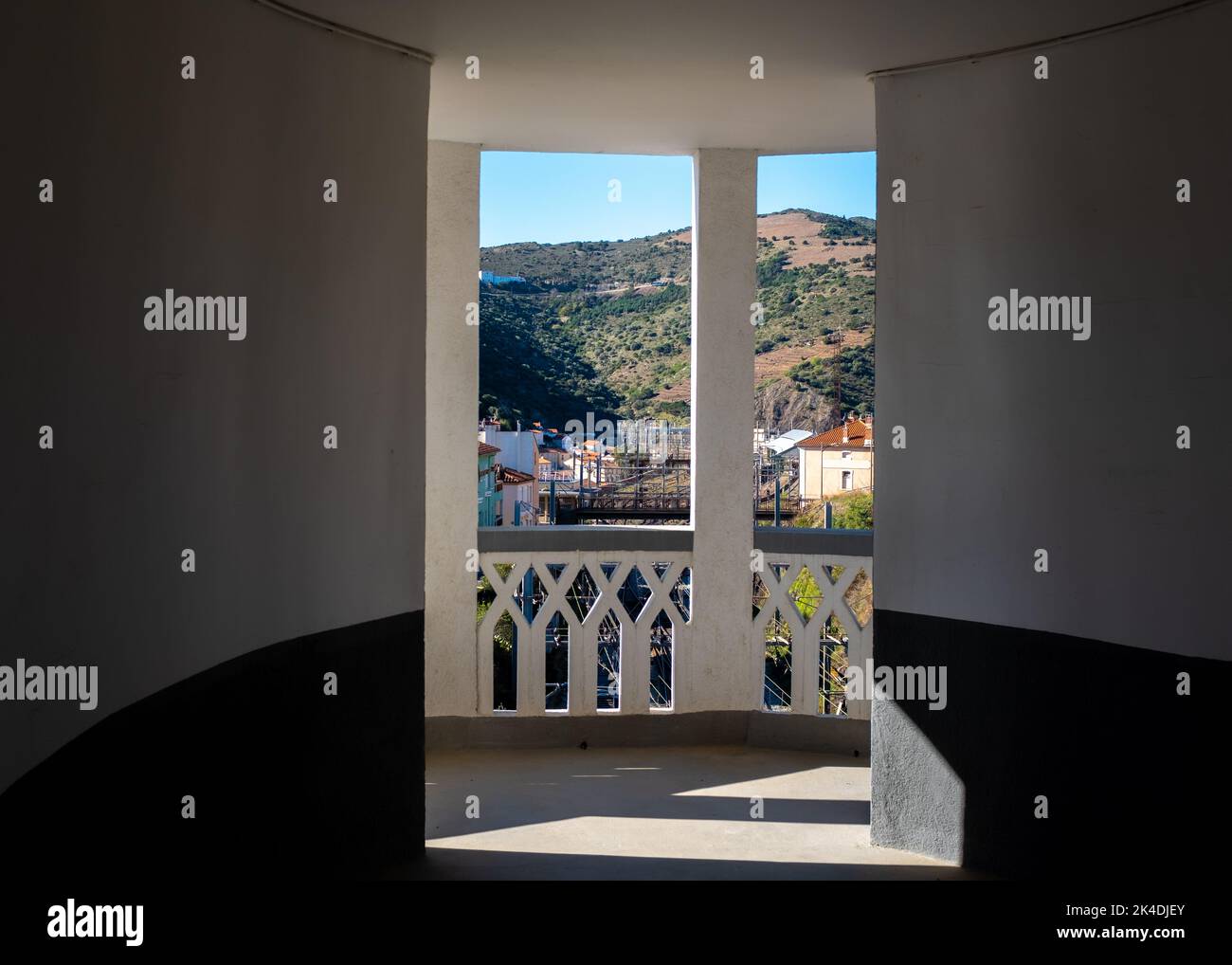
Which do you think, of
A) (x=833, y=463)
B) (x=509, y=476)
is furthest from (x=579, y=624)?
(x=833, y=463)

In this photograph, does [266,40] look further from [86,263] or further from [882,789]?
[882,789]

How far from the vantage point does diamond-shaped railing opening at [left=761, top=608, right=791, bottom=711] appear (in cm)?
682

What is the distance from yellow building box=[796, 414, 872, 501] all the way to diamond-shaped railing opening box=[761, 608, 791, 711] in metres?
2.00

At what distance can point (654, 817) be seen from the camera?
539 cm

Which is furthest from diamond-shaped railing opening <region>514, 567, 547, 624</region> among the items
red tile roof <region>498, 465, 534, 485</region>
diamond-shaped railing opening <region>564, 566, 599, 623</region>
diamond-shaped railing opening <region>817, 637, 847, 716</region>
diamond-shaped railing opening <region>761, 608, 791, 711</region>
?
red tile roof <region>498, 465, 534, 485</region>

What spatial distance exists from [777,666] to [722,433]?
46.6 feet

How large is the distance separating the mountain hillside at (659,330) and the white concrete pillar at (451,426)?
36.4 feet

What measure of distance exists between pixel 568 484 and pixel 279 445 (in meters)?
11.6

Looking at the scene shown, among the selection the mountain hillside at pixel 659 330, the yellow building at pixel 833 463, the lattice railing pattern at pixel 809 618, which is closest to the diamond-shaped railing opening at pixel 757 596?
the lattice railing pattern at pixel 809 618

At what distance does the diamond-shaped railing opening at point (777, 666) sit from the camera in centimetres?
682

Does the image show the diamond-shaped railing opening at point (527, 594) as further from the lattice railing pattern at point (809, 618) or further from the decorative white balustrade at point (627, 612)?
the lattice railing pattern at point (809, 618)
